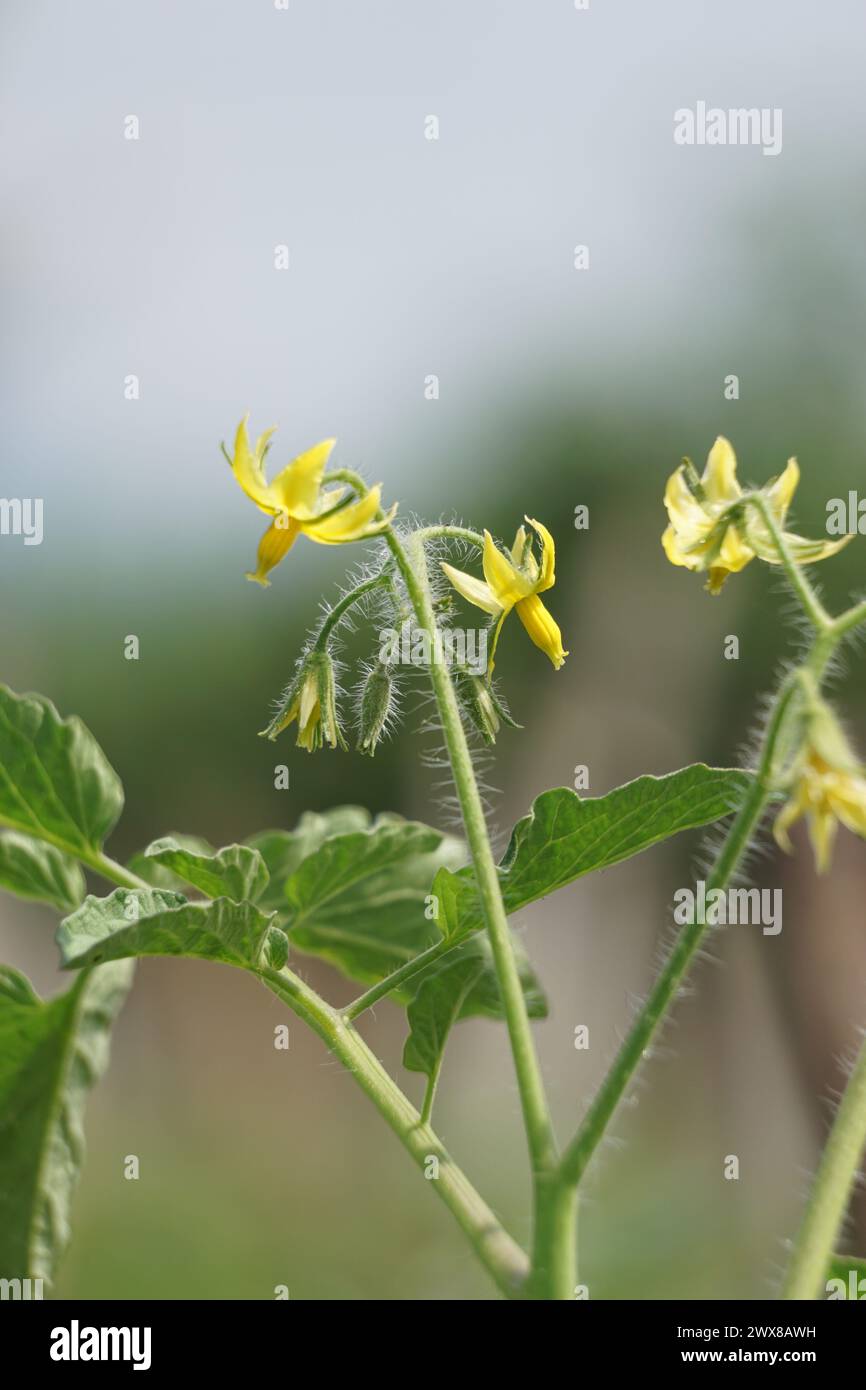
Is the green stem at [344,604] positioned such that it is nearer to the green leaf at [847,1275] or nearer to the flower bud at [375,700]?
the flower bud at [375,700]

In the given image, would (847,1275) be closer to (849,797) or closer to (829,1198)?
(829,1198)

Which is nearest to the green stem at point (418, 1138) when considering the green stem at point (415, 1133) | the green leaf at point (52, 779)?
the green stem at point (415, 1133)

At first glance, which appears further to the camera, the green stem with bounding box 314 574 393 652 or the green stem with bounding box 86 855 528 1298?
the green stem with bounding box 314 574 393 652

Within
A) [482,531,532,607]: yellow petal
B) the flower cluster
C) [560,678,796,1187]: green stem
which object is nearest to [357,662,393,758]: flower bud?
the flower cluster

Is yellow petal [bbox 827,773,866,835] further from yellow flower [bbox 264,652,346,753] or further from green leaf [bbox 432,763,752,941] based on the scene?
yellow flower [bbox 264,652,346,753]

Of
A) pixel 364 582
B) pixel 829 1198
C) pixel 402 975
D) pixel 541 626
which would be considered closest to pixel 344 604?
pixel 364 582

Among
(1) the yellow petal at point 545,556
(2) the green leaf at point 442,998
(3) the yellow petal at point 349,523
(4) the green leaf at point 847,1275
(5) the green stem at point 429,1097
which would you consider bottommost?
(4) the green leaf at point 847,1275
